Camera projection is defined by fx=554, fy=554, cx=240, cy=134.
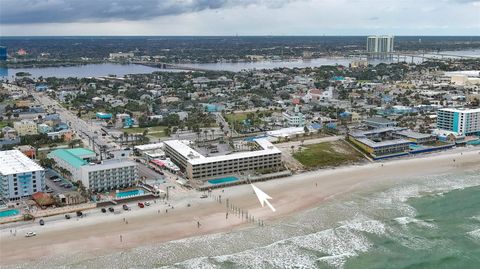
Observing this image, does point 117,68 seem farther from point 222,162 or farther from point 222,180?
point 222,180

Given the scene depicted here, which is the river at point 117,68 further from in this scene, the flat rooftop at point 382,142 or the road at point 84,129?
the flat rooftop at point 382,142

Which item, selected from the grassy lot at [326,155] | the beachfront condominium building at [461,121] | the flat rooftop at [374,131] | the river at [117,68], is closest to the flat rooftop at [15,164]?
the grassy lot at [326,155]

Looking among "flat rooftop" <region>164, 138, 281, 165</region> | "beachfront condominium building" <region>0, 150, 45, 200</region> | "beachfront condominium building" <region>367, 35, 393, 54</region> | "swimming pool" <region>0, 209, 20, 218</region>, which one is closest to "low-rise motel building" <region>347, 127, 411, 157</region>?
"flat rooftop" <region>164, 138, 281, 165</region>

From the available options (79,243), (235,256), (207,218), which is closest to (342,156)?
(207,218)

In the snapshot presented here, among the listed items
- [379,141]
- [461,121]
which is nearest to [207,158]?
[379,141]

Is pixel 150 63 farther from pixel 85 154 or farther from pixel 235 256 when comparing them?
pixel 235 256

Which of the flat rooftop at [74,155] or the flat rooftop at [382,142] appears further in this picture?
the flat rooftop at [382,142]
